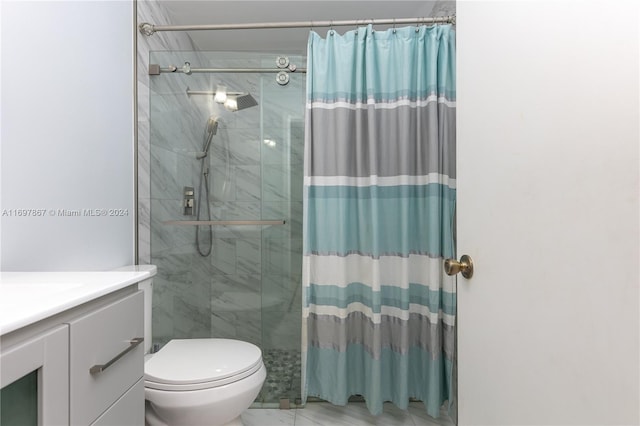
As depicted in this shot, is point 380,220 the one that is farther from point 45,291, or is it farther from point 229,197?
point 45,291

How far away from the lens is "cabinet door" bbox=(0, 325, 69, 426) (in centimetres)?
48

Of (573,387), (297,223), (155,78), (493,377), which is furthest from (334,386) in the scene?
(155,78)

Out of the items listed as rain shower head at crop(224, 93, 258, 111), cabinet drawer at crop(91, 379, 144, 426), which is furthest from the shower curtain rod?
cabinet drawer at crop(91, 379, 144, 426)

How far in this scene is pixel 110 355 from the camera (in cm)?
71

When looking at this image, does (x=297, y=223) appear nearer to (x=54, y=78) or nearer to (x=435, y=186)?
(x=435, y=186)

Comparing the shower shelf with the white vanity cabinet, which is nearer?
the white vanity cabinet

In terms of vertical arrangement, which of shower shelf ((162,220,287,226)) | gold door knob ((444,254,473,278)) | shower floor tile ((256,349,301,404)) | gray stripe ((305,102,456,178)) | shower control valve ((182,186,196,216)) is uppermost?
gray stripe ((305,102,456,178))

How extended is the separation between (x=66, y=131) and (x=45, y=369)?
91 cm

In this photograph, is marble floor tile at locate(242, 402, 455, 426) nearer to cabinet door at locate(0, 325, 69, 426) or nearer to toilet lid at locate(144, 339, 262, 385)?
toilet lid at locate(144, 339, 262, 385)

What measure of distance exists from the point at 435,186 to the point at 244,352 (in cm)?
119

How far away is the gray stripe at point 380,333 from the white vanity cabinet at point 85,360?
935 millimetres

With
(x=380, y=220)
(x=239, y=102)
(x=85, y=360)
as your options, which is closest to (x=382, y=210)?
(x=380, y=220)

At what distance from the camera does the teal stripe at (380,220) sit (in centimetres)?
161

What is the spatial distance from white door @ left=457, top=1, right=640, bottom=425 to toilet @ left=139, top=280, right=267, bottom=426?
0.83 meters
